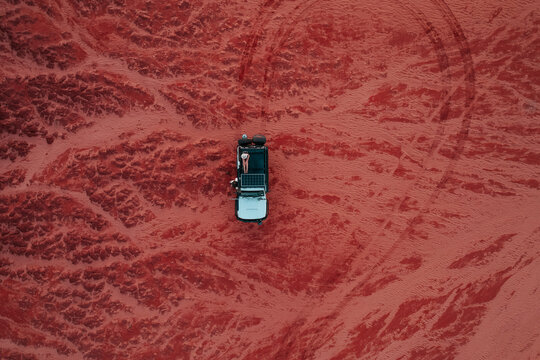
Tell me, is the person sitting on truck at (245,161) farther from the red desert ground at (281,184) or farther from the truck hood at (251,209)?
the red desert ground at (281,184)

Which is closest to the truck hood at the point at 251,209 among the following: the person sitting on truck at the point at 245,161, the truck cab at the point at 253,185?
the truck cab at the point at 253,185

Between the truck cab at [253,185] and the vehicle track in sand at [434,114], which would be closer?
the truck cab at [253,185]

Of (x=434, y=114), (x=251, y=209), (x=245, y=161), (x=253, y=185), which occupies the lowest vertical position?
(x=251, y=209)

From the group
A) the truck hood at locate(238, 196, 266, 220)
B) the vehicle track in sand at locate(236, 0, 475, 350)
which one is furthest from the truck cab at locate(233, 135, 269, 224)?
the vehicle track in sand at locate(236, 0, 475, 350)

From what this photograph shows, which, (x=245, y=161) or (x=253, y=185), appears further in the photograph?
(x=253, y=185)

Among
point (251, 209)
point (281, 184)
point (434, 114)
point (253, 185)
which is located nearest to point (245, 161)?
point (253, 185)

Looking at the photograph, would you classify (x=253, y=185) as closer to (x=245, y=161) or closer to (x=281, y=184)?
(x=245, y=161)

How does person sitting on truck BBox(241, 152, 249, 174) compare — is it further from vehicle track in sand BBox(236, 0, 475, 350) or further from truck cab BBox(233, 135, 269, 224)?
vehicle track in sand BBox(236, 0, 475, 350)
